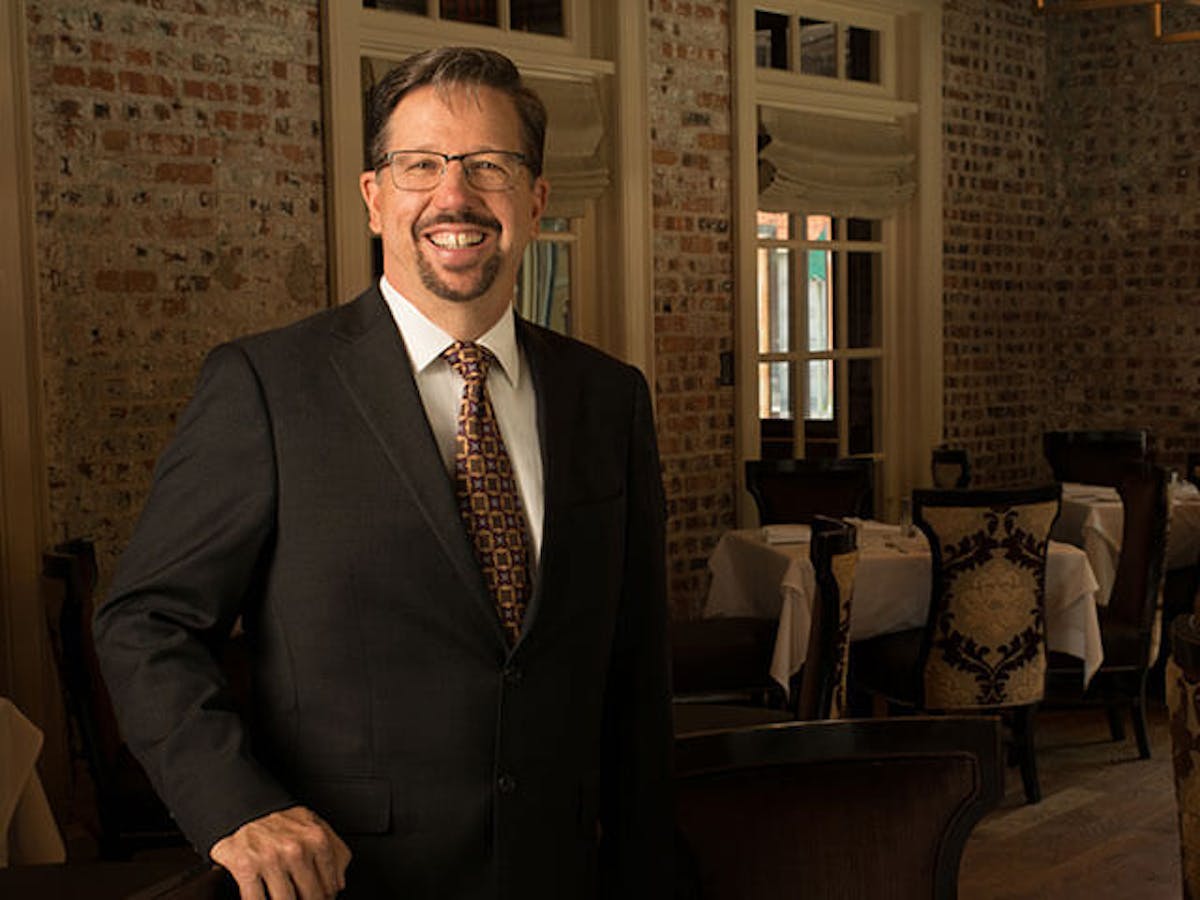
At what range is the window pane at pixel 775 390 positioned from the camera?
6859 millimetres

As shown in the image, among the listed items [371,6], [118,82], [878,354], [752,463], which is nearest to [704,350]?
[752,463]

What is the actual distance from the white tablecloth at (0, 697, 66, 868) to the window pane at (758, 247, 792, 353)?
14.3 ft

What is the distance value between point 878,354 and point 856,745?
18.9ft

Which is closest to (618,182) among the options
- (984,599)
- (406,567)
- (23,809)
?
(984,599)

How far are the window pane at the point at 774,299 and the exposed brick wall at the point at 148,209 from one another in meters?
2.41

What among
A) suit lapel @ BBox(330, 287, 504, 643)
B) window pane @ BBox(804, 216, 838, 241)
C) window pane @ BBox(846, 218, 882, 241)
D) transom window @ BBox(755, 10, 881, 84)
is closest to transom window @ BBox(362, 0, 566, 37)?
transom window @ BBox(755, 10, 881, 84)

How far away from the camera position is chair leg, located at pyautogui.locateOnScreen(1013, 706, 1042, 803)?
4.70 m

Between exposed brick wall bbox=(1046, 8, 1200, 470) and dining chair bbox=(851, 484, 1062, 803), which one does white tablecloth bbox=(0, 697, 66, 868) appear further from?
exposed brick wall bbox=(1046, 8, 1200, 470)

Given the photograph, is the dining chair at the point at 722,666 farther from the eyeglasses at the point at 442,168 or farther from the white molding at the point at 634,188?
the eyeglasses at the point at 442,168

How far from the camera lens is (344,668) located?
1.57m

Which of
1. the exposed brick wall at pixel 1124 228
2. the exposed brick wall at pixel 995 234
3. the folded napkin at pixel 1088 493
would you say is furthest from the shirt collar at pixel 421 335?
Result: the exposed brick wall at pixel 1124 228

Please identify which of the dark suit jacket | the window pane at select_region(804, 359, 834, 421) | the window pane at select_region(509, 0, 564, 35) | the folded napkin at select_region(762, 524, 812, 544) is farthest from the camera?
the window pane at select_region(804, 359, 834, 421)

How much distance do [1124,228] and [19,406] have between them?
585 cm

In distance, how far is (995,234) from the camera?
7.88m
